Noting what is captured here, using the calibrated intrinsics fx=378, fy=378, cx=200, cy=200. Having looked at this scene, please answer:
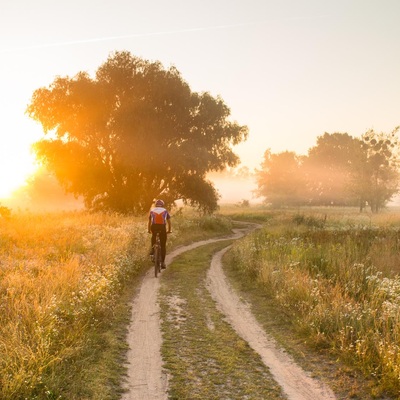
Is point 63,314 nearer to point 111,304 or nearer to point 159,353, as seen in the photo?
point 111,304

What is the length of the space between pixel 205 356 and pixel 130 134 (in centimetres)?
2655

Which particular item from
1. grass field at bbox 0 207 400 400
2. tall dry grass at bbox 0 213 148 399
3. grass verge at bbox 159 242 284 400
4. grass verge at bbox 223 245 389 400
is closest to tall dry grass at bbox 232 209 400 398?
grass field at bbox 0 207 400 400

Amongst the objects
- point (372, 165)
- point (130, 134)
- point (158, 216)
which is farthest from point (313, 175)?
point (158, 216)

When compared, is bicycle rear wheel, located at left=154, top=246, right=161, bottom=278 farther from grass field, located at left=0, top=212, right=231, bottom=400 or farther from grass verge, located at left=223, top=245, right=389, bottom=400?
grass verge, located at left=223, top=245, right=389, bottom=400

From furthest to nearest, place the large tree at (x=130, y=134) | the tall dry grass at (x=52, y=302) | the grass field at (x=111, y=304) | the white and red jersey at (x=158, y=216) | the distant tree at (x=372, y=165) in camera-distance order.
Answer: the distant tree at (x=372, y=165)
the large tree at (x=130, y=134)
the white and red jersey at (x=158, y=216)
the grass field at (x=111, y=304)
the tall dry grass at (x=52, y=302)

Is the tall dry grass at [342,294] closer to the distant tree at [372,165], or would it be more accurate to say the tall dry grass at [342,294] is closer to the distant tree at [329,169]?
the distant tree at [372,165]

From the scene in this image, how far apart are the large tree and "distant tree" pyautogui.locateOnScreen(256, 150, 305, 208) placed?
5605cm

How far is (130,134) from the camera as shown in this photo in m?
31.7

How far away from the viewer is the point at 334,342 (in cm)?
734

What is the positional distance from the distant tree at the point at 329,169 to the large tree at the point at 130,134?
6017 centimetres

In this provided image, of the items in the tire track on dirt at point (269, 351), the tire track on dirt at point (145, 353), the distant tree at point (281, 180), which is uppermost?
the distant tree at point (281, 180)

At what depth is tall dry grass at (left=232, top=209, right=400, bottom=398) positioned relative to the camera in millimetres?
6652

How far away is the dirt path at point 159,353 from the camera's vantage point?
5.93m

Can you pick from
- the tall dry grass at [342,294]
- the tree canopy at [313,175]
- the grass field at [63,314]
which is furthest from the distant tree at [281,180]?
the grass field at [63,314]
